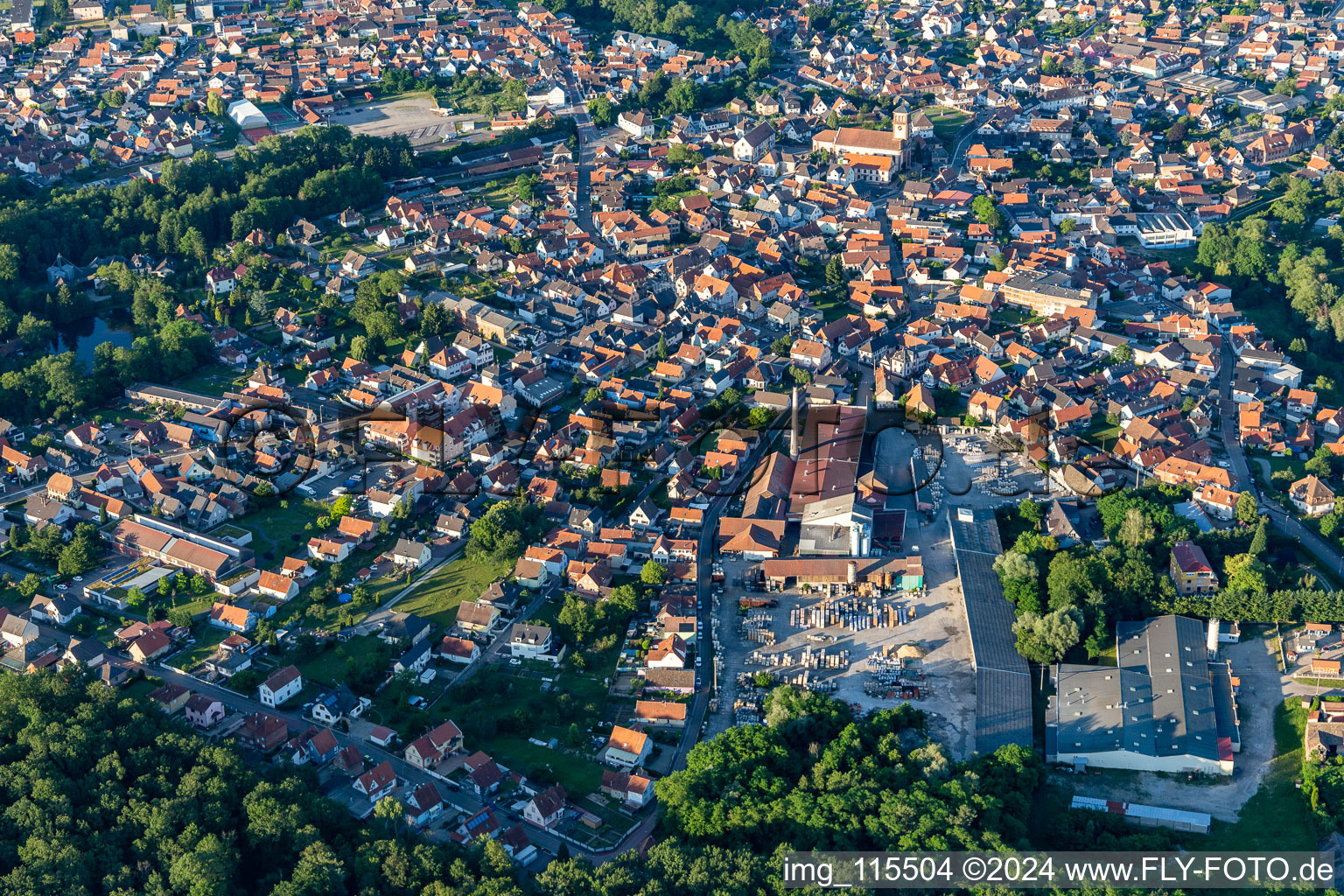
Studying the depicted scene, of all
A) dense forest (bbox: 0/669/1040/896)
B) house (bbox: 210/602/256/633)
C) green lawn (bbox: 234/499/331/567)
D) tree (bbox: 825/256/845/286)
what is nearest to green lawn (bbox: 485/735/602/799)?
dense forest (bbox: 0/669/1040/896)

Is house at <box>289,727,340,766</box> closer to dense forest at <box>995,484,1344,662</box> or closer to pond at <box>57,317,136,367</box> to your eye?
dense forest at <box>995,484,1344,662</box>

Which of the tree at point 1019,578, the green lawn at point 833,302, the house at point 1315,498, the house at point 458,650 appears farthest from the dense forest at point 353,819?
the green lawn at point 833,302

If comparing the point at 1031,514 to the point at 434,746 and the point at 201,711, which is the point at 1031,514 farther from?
the point at 201,711

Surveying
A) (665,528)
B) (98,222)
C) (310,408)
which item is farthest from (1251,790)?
(98,222)

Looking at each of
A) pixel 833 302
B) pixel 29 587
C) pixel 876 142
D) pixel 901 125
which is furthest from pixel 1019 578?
pixel 901 125

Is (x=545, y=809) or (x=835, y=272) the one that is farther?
(x=835, y=272)

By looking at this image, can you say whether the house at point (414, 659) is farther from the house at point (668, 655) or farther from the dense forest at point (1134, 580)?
the dense forest at point (1134, 580)

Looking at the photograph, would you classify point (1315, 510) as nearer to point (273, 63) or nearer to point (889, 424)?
point (889, 424)
